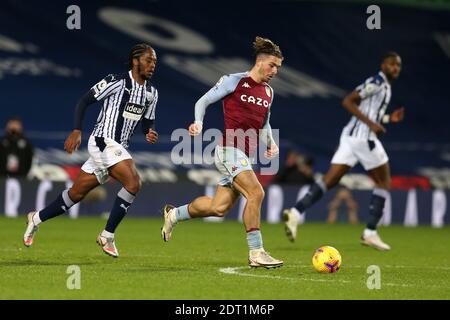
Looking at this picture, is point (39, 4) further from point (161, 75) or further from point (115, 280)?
point (115, 280)

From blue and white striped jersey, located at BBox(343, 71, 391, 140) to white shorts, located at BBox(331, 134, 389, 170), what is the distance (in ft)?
0.35

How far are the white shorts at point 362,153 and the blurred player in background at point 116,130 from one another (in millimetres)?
3865

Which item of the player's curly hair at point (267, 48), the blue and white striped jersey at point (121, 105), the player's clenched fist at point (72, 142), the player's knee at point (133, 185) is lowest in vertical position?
the player's knee at point (133, 185)

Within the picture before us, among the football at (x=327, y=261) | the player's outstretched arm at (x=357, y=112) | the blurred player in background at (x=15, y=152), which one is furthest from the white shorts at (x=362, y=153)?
the blurred player in background at (x=15, y=152)

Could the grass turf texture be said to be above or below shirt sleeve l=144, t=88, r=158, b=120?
below

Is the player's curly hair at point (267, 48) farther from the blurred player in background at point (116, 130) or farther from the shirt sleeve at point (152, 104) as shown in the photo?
the shirt sleeve at point (152, 104)

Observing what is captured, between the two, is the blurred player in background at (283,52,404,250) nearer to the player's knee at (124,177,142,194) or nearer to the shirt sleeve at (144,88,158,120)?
the shirt sleeve at (144,88,158,120)

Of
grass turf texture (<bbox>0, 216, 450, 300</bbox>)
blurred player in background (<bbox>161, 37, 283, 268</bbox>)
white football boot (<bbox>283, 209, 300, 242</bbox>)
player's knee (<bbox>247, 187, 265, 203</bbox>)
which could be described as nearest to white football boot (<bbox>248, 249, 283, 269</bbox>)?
grass turf texture (<bbox>0, 216, 450, 300</bbox>)

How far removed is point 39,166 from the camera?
71.1 ft

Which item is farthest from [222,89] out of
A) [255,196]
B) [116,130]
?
[116,130]

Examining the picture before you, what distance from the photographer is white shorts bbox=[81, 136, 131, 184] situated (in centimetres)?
1053

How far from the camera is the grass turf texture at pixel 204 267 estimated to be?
7.81 metres

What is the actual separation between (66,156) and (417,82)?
33.0ft

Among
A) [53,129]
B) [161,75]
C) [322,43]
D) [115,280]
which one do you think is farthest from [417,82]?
[115,280]
